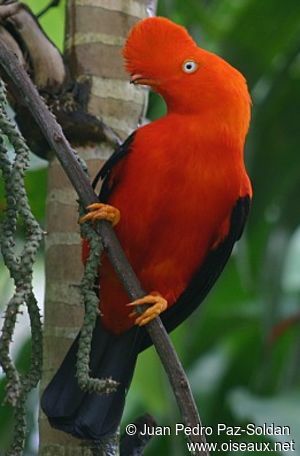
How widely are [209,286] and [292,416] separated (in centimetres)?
65

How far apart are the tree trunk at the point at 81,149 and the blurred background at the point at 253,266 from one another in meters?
0.89

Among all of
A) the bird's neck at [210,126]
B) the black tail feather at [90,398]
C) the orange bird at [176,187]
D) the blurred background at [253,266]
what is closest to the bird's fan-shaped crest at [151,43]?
the orange bird at [176,187]

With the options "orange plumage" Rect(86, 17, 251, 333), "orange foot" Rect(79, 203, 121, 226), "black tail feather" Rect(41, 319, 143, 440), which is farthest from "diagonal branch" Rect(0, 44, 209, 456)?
"orange plumage" Rect(86, 17, 251, 333)

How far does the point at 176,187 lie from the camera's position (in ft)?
7.61

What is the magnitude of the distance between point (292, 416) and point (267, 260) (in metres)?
0.60

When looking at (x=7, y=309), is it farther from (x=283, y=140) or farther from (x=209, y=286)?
(x=283, y=140)

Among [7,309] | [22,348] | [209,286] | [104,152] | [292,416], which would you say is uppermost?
[7,309]

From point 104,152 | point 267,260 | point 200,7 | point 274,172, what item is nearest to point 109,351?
point 104,152

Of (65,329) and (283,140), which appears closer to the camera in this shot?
(65,329)

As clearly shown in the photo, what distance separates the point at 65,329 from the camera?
7.47 feet

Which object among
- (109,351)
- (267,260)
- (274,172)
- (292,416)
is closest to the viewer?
(109,351)

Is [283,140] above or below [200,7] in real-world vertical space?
below

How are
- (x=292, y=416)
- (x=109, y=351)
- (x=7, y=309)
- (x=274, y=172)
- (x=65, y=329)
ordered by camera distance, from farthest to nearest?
(x=274, y=172)
(x=292, y=416)
(x=109, y=351)
(x=65, y=329)
(x=7, y=309)

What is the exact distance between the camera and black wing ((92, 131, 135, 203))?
233 cm
